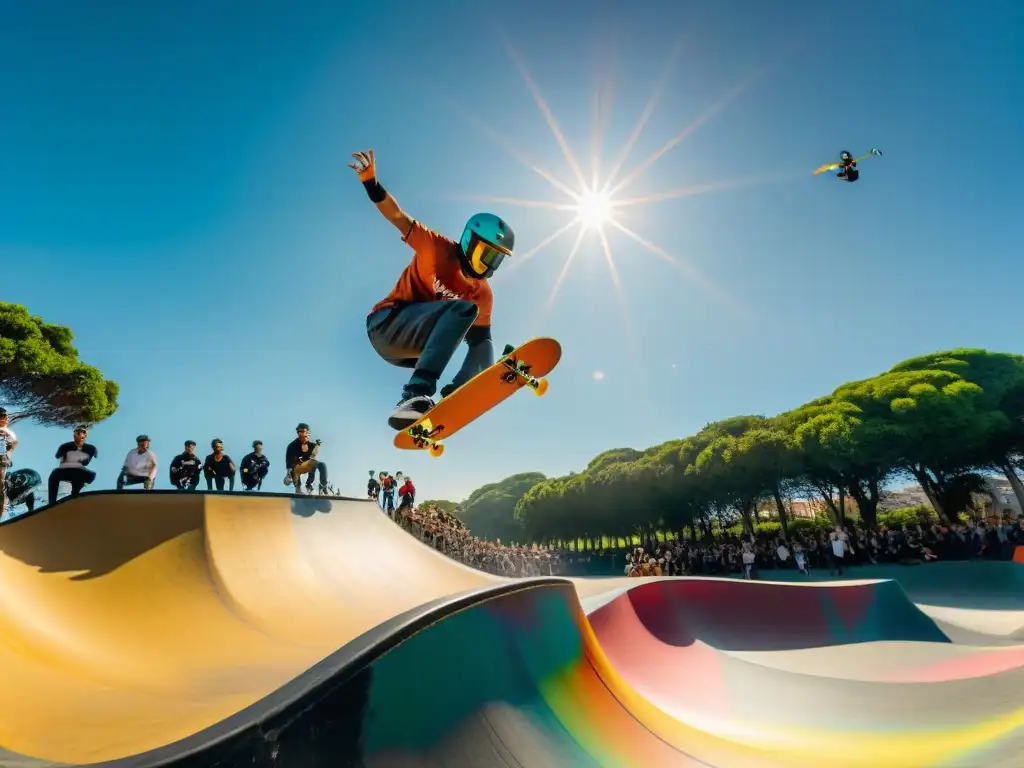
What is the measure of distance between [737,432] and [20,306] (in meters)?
36.7

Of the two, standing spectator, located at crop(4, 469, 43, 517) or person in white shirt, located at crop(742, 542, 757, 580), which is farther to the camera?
person in white shirt, located at crop(742, 542, 757, 580)

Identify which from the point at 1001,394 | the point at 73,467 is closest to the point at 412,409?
the point at 73,467

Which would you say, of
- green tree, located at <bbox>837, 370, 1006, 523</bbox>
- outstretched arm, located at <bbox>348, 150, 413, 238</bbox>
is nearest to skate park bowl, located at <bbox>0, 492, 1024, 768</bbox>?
outstretched arm, located at <bbox>348, 150, 413, 238</bbox>

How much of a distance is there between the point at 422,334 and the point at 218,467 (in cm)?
619

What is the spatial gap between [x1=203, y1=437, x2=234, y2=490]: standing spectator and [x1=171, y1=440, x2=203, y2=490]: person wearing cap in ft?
0.44

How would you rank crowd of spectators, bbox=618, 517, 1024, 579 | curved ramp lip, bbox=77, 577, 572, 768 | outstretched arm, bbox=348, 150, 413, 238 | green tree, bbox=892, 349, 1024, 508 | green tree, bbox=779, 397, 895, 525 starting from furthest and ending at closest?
1. green tree, bbox=892, 349, 1024, 508
2. green tree, bbox=779, 397, 895, 525
3. crowd of spectators, bbox=618, 517, 1024, 579
4. outstretched arm, bbox=348, 150, 413, 238
5. curved ramp lip, bbox=77, 577, 572, 768

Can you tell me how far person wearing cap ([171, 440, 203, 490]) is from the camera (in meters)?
8.70

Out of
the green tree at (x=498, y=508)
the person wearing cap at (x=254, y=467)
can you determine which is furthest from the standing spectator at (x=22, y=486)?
the green tree at (x=498, y=508)

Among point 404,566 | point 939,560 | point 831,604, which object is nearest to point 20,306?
point 404,566

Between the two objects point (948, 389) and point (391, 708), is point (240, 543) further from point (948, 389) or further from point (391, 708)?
point (948, 389)

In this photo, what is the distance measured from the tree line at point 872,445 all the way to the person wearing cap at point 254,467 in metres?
24.5

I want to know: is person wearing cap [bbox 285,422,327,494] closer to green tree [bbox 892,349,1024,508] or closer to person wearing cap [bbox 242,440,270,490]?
person wearing cap [bbox 242,440,270,490]

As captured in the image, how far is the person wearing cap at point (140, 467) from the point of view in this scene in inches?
301

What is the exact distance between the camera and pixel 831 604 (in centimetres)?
827
